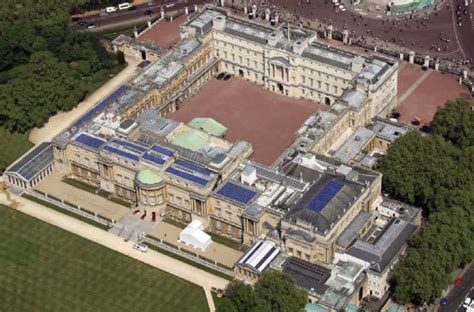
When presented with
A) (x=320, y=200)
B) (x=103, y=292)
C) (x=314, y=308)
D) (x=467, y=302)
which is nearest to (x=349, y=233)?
(x=320, y=200)

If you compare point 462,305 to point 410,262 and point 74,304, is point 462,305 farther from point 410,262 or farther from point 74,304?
point 74,304

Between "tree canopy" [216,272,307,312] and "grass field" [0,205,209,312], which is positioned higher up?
"tree canopy" [216,272,307,312]

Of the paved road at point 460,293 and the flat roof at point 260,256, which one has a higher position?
the flat roof at point 260,256

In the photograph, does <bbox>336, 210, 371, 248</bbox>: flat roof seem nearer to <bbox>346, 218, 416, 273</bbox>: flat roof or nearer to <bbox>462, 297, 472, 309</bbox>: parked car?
<bbox>346, 218, 416, 273</bbox>: flat roof

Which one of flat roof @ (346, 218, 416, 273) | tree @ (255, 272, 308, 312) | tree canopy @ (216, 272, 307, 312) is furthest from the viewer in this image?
flat roof @ (346, 218, 416, 273)

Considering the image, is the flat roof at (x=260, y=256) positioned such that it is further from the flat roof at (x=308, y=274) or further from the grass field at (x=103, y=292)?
the grass field at (x=103, y=292)

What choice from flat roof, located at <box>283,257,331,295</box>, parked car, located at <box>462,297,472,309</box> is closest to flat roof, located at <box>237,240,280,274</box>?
flat roof, located at <box>283,257,331,295</box>

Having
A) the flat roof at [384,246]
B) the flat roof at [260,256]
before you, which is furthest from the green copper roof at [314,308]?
the flat roof at [384,246]

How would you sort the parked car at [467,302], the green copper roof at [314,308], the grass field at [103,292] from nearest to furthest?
1. the green copper roof at [314,308]
2. the parked car at [467,302]
3. the grass field at [103,292]
